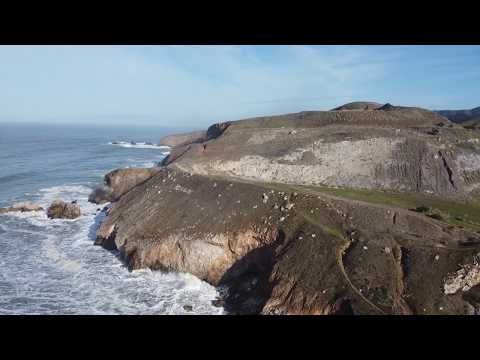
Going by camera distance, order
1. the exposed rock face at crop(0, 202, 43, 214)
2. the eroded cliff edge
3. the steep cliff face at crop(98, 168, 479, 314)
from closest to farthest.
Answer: the steep cliff face at crop(98, 168, 479, 314) < the eroded cliff edge < the exposed rock face at crop(0, 202, 43, 214)

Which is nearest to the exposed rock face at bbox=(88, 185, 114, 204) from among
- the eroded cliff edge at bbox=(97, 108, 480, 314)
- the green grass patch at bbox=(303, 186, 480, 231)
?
the eroded cliff edge at bbox=(97, 108, 480, 314)

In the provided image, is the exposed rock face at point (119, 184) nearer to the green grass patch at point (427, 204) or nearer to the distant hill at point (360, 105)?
the green grass patch at point (427, 204)

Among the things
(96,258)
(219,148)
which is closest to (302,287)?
(96,258)

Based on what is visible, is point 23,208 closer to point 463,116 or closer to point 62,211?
point 62,211

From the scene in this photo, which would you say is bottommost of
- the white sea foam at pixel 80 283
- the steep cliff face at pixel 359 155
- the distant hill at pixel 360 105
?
the white sea foam at pixel 80 283

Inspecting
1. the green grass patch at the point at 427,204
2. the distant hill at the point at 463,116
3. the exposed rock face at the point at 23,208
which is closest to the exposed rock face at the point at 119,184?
the exposed rock face at the point at 23,208

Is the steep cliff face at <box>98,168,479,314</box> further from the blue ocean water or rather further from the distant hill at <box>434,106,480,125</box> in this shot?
the distant hill at <box>434,106,480,125</box>
